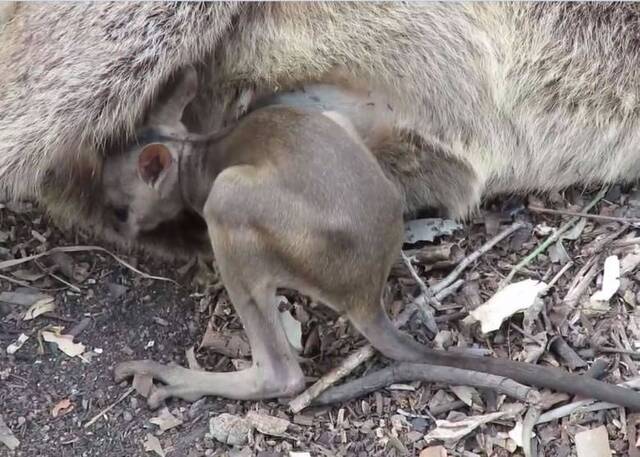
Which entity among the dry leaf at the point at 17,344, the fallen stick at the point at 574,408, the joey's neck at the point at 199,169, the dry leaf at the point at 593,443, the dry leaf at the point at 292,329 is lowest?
the dry leaf at the point at 593,443

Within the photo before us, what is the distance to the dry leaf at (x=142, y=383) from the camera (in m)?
3.18

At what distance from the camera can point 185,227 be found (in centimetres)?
361

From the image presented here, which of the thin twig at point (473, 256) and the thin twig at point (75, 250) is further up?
the thin twig at point (75, 250)

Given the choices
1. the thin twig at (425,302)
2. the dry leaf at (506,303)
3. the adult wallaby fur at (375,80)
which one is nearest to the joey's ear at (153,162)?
the adult wallaby fur at (375,80)

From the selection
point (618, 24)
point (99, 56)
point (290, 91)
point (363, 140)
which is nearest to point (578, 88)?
point (618, 24)

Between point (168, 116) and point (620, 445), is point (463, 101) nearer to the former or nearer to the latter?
point (168, 116)

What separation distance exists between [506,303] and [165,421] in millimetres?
1105

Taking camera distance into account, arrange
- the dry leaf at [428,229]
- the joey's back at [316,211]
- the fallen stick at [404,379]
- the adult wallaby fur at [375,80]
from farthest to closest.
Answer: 1. the dry leaf at [428,229]
2. the adult wallaby fur at [375,80]
3. the fallen stick at [404,379]
4. the joey's back at [316,211]

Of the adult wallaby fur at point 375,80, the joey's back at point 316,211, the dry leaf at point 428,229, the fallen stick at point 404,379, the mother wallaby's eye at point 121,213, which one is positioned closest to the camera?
the joey's back at point 316,211

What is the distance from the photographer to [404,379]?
314 cm

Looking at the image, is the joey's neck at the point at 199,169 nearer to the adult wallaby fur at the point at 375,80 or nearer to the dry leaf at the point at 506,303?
the adult wallaby fur at the point at 375,80

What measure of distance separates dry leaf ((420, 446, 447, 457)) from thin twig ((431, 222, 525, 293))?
562 mm

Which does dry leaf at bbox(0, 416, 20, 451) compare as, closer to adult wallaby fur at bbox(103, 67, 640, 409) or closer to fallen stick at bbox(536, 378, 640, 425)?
adult wallaby fur at bbox(103, 67, 640, 409)

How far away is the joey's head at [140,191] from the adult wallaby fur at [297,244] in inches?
2.7
